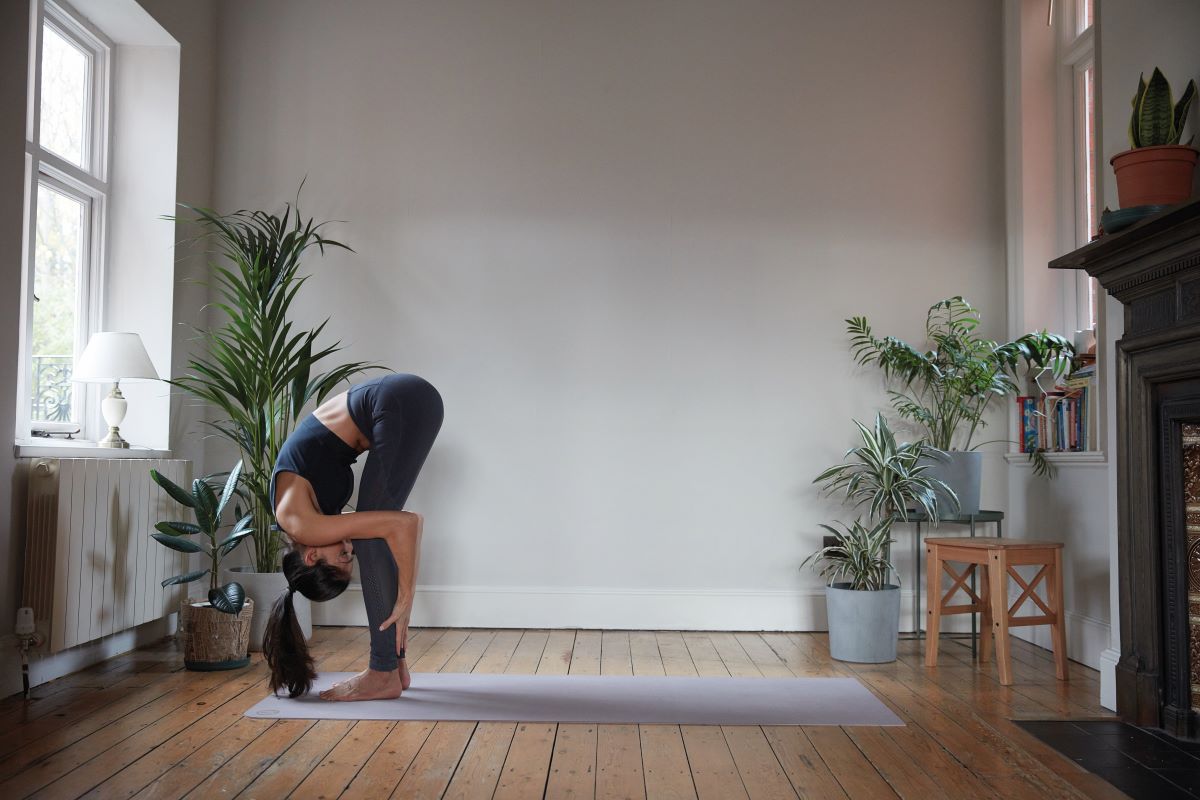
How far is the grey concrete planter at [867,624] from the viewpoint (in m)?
3.81

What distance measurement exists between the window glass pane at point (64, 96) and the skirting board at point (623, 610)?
2271 millimetres

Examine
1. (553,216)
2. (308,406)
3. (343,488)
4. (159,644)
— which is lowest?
(159,644)

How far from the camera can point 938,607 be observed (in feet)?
12.3

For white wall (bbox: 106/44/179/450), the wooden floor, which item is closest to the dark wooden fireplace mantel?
the wooden floor

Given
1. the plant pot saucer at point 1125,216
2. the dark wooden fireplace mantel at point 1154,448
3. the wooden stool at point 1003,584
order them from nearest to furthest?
the dark wooden fireplace mantel at point 1154,448, the plant pot saucer at point 1125,216, the wooden stool at point 1003,584

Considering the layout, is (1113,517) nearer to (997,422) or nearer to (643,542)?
(997,422)

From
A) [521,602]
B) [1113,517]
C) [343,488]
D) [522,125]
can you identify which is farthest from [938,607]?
[522,125]

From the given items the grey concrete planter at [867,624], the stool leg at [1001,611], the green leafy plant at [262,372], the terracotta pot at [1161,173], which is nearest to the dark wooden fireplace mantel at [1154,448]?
the terracotta pot at [1161,173]

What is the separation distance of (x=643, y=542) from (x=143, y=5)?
314 centimetres

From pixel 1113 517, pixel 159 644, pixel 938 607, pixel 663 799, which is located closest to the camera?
pixel 663 799

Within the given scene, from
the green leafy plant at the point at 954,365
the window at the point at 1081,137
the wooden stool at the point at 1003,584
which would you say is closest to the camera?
the wooden stool at the point at 1003,584

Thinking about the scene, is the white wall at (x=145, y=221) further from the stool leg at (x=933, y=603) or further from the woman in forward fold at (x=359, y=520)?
the stool leg at (x=933, y=603)

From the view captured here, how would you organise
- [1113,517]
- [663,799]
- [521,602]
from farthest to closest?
[521,602] < [1113,517] < [663,799]

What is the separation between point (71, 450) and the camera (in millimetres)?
3604
